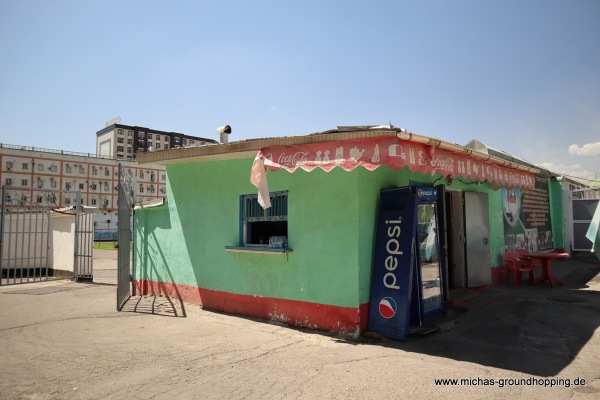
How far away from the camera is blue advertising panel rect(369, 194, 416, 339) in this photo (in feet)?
18.3

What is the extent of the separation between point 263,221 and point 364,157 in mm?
2902

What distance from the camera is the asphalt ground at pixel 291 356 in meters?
3.97

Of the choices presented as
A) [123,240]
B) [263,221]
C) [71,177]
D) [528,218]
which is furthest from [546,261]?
[71,177]

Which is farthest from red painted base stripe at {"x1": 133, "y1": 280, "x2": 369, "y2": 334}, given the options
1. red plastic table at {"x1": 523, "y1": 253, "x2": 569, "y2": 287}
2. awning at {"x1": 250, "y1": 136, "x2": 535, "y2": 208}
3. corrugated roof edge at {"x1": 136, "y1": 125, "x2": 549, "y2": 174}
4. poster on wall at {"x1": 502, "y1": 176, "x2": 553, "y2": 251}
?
poster on wall at {"x1": 502, "y1": 176, "x2": 553, "y2": 251}

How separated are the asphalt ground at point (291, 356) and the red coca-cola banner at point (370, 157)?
2510mm

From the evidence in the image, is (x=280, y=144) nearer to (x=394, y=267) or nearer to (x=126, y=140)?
(x=394, y=267)

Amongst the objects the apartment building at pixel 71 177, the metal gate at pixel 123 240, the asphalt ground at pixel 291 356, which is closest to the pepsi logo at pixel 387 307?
the asphalt ground at pixel 291 356

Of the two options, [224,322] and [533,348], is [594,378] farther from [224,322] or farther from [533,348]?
[224,322]

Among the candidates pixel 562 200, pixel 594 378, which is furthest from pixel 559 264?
pixel 594 378

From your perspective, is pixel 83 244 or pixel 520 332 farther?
pixel 83 244

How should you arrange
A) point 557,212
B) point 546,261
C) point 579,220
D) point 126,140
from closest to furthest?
point 546,261, point 557,212, point 579,220, point 126,140

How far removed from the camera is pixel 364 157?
5211mm

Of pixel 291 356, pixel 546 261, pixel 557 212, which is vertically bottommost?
pixel 291 356

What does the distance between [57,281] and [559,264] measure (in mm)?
17041
